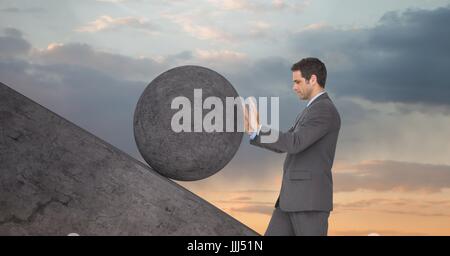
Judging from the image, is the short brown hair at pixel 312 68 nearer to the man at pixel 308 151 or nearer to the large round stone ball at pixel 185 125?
the man at pixel 308 151

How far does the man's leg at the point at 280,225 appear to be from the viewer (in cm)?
633

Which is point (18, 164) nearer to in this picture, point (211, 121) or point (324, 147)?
point (211, 121)

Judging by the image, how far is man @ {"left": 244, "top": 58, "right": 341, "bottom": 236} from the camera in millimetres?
5965

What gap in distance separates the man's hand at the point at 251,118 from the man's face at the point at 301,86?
1.93 feet

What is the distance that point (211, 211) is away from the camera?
23.9ft

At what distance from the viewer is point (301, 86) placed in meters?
6.34

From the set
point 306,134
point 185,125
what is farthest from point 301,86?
point 185,125

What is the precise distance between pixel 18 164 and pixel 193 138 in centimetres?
213

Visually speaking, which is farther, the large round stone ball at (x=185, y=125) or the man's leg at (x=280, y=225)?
the large round stone ball at (x=185, y=125)

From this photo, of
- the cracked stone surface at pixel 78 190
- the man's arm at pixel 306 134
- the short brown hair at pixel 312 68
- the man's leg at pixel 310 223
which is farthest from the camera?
the cracked stone surface at pixel 78 190

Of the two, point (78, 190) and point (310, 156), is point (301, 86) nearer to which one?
point (310, 156)

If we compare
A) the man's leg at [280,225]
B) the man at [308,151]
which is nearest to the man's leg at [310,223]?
the man at [308,151]

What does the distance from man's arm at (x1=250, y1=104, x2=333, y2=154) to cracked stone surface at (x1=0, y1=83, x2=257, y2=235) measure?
1733 millimetres
